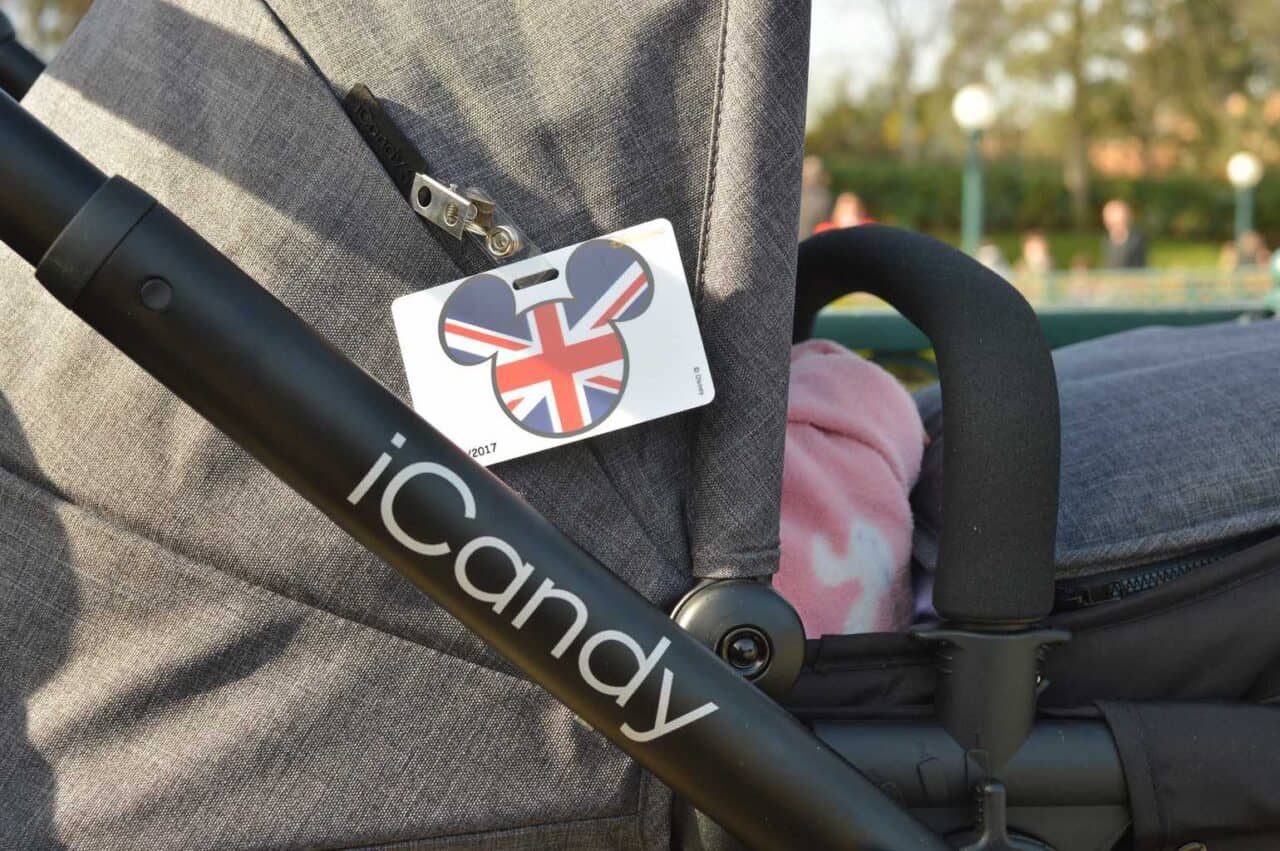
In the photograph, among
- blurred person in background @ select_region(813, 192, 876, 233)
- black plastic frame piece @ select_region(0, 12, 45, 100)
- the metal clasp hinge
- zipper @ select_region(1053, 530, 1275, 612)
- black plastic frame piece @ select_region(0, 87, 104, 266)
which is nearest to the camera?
A: black plastic frame piece @ select_region(0, 87, 104, 266)

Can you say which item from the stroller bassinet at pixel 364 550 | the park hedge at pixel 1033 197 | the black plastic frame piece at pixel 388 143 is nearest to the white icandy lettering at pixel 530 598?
the stroller bassinet at pixel 364 550

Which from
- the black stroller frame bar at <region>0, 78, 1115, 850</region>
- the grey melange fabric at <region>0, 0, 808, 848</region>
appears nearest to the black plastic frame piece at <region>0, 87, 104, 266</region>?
the black stroller frame bar at <region>0, 78, 1115, 850</region>

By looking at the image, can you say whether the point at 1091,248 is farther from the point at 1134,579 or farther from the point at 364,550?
the point at 364,550

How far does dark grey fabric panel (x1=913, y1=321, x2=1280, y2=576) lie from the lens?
3.27 feet

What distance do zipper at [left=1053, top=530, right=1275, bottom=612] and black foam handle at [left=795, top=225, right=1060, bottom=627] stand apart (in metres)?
0.13

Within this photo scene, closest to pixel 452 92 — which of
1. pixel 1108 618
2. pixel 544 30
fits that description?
pixel 544 30

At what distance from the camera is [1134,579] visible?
1.01 meters

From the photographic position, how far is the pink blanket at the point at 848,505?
102 cm

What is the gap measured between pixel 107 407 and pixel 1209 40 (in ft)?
94.1

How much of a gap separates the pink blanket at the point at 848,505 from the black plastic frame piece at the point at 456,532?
0.24m

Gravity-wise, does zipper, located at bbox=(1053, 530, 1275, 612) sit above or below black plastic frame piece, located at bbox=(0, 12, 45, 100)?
below

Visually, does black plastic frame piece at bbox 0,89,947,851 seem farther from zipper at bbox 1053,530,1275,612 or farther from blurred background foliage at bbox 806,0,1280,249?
blurred background foliage at bbox 806,0,1280,249

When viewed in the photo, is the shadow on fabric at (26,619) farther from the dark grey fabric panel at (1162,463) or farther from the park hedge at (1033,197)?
the park hedge at (1033,197)

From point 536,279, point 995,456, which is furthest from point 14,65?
point 995,456
